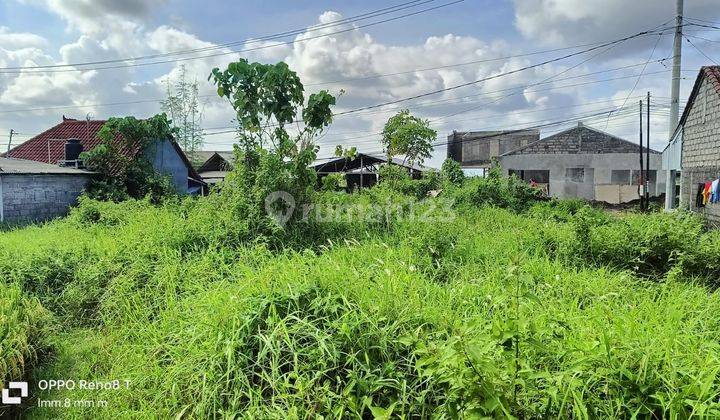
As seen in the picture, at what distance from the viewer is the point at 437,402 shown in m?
2.39

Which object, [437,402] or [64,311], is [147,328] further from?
[437,402]

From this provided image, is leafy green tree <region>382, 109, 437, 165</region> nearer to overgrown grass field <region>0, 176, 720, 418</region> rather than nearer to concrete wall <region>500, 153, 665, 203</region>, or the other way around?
concrete wall <region>500, 153, 665, 203</region>

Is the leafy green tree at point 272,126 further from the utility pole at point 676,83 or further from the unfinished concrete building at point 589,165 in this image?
the unfinished concrete building at point 589,165

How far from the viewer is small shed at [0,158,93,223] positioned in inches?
428

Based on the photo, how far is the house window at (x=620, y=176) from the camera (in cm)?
2220

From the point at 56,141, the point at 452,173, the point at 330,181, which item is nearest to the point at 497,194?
the point at 452,173

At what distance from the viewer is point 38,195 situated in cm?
1169

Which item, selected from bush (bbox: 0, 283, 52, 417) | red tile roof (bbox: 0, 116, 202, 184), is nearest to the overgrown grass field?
bush (bbox: 0, 283, 52, 417)

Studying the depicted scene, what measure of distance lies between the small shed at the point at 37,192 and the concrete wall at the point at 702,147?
51.3 feet

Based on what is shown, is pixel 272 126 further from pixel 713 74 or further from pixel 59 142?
pixel 59 142

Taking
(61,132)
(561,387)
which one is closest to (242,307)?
(561,387)

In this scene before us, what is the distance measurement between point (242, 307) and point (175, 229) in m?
3.29

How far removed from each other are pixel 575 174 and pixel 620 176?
2251mm

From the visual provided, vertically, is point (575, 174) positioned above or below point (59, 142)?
below
